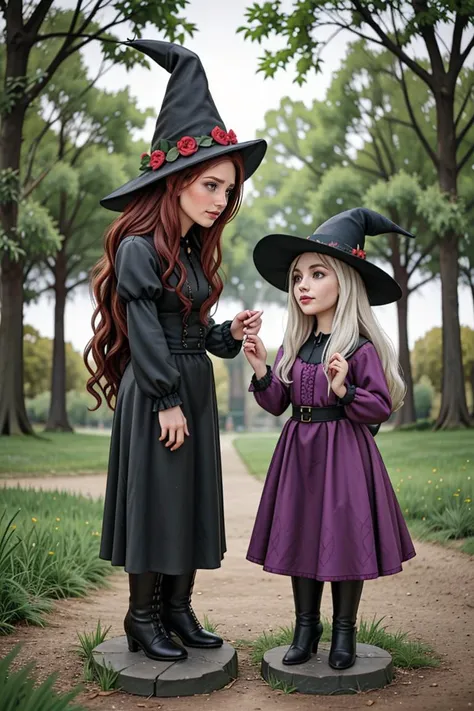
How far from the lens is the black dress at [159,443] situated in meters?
2.57

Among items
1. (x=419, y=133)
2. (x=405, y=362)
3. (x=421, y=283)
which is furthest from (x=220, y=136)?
(x=421, y=283)

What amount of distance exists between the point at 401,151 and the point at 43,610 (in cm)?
746

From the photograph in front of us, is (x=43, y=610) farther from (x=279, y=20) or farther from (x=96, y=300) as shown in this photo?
(x=279, y=20)

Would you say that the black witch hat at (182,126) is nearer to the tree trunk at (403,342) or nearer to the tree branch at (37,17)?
the tree branch at (37,17)

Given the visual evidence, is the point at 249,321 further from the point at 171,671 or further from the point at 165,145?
the point at 171,671

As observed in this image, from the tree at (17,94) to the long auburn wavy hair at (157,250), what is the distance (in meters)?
3.95

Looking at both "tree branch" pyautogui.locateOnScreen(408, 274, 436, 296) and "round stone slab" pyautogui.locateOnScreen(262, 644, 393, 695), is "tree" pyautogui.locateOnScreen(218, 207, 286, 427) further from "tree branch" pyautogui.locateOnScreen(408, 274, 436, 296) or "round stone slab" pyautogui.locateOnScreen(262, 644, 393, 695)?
"round stone slab" pyautogui.locateOnScreen(262, 644, 393, 695)

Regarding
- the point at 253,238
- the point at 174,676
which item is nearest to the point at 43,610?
the point at 174,676

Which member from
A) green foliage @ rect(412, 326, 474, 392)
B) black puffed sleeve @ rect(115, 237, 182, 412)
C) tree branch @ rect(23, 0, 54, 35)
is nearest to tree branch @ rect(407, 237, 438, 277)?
green foliage @ rect(412, 326, 474, 392)

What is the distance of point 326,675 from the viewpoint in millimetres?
2570

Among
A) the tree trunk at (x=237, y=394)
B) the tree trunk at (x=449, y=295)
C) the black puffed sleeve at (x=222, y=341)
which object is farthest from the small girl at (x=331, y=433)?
the tree trunk at (x=237, y=394)

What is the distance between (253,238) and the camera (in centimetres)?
1340

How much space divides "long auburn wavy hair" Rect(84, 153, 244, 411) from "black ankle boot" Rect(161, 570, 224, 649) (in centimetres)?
75

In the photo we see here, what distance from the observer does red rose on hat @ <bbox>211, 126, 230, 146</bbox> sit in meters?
2.71
